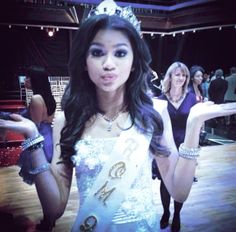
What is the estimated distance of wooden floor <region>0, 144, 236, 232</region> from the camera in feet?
8.56

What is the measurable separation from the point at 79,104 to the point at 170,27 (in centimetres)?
307

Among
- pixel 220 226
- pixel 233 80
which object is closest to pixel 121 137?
pixel 220 226

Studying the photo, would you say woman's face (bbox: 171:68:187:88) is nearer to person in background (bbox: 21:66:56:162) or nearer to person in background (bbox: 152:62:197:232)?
person in background (bbox: 152:62:197:232)

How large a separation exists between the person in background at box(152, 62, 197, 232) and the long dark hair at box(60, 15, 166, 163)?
139 cm

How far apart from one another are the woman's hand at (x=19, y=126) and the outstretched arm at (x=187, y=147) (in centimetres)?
46

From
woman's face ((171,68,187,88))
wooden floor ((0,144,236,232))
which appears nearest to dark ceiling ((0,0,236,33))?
woman's face ((171,68,187,88))

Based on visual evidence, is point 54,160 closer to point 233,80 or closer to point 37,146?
point 37,146

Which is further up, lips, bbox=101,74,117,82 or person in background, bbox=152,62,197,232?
lips, bbox=101,74,117,82

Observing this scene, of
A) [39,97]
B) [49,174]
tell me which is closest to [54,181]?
[49,174]

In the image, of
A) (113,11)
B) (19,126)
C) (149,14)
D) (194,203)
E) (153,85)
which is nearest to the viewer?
(19,126)

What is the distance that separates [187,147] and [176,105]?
1.50 meters

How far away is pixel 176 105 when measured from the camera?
2432mm

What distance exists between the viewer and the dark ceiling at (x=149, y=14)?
3.23 metres

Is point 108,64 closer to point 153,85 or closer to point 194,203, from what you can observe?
point 153,85
